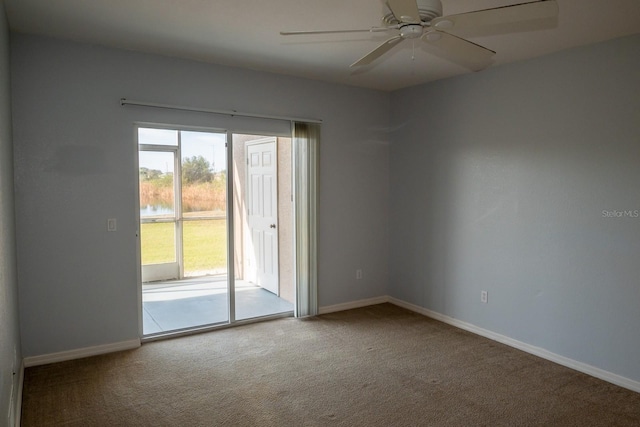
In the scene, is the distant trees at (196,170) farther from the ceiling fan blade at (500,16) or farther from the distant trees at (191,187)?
the ceiling fan blade at (500,16)

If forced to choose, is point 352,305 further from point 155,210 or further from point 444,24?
point 444,24

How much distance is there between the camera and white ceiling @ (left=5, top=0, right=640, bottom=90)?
2783 mm

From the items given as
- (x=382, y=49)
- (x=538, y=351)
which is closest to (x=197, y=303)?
(x=538, y=351)

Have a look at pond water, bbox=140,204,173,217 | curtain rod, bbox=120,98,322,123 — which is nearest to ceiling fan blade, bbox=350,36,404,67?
curtain rod, bbox=120,98,322,123

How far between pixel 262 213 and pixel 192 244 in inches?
39.1

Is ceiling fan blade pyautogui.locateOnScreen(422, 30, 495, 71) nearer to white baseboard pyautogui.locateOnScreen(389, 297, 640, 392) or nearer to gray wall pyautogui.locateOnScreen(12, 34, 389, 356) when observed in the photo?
gray wall pyautogui.locateOnScreen(12, 34, 389, 356)

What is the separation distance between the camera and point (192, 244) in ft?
18.4

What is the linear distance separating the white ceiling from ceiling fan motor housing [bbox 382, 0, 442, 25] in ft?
2.30

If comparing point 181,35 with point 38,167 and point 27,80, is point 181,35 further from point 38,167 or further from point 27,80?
point 38,167

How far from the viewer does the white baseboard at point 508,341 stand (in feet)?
10.9

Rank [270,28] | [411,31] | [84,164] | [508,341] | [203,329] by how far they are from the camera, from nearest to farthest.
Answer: [411,31], [270,28], [84,164], [508,341], [203,329]

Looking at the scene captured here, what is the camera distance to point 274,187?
552 centimetres

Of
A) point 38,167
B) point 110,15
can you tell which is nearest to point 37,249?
point 38,167

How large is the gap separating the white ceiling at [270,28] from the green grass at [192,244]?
2181mm
